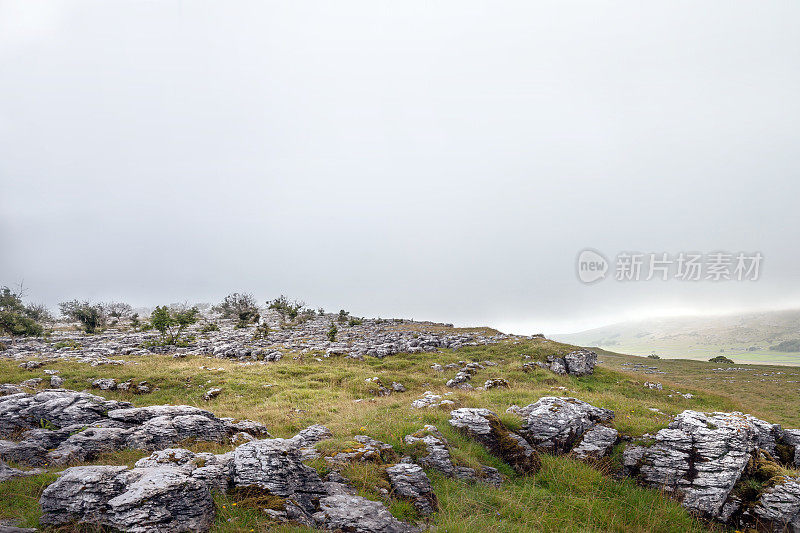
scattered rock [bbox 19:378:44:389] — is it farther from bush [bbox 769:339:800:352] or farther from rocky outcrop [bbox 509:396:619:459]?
bush [bbox 769:339:800:352]

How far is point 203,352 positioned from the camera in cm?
4081

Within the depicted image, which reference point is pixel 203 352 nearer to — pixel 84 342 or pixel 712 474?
pixel 84 342

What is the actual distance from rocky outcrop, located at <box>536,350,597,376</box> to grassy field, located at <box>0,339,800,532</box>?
0.99 meters

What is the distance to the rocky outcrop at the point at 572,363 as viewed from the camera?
Result: 32719mm

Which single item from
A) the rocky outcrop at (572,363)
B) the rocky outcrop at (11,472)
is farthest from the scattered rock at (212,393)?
the rocky outcrop at (572,363)

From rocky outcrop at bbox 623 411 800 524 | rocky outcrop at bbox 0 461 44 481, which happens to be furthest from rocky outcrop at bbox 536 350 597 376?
rocky outcrop at bbox 0 461 44 481

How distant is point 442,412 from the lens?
15.3m

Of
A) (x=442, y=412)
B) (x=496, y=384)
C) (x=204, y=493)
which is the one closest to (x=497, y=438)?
(x=442, y=412)

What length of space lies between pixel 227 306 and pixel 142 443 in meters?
86.7

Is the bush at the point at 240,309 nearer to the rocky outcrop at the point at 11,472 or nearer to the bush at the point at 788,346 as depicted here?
the rocky outcrop at the point at 11,472

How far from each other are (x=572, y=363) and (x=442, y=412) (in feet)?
80.6

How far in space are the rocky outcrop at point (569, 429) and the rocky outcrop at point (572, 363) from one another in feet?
65.8

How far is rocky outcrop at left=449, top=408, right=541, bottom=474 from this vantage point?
38.4 feet

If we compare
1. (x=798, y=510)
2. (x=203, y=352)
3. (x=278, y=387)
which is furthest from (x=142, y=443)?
(x=203, y=352)
